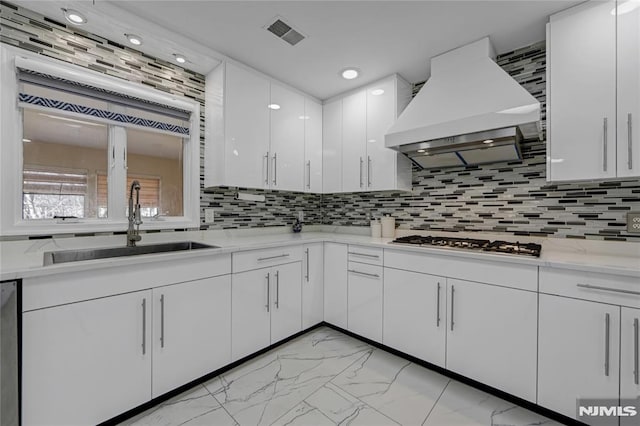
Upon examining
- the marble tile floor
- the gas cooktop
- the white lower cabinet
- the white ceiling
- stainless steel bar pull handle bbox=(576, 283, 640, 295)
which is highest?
the white ceiling

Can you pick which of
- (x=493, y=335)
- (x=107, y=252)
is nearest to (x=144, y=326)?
(x=107, y=252)

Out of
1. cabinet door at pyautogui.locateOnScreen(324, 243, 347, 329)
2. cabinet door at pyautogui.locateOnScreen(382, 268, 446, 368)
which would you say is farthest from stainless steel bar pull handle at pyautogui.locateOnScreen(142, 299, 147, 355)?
cabinet door at pyautogui.locateOnScreen(382, 268, 446, 368)

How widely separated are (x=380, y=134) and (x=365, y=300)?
1521 mm

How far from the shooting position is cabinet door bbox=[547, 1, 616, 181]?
5.04 ft

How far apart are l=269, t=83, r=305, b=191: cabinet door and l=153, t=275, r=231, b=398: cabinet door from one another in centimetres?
115

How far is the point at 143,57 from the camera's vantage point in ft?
6.84

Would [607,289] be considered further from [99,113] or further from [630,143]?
[99,113]

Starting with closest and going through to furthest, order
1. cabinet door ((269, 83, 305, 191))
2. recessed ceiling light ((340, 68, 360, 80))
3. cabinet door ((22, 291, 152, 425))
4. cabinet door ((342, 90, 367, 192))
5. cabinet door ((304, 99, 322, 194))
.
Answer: cabinet door ((22, 291, 152, 425)) < recessed ceiling light ((340, 68, 360, 80)) < cabinet door ((269, 83, 305, 191)) < cabinet door ((342, 90, 367, 192)) < cabinet door ((304, 99, 322, 194))

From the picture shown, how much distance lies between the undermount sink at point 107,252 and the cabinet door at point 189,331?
0.39 metres

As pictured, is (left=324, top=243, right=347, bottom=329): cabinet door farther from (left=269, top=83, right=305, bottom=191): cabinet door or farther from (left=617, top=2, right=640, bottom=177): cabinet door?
(left=617, top=2, right=640, bottom=177): cabinet door

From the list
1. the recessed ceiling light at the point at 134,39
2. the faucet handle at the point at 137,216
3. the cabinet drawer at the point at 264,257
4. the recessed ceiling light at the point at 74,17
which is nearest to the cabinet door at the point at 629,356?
the cabinet drawer at the point at 264,257

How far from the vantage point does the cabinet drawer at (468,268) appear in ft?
5.12

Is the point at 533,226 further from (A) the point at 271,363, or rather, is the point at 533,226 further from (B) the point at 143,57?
(B) the point at 143,57

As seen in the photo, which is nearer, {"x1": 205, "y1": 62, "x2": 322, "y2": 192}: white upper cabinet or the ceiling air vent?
the ceiling air vent
